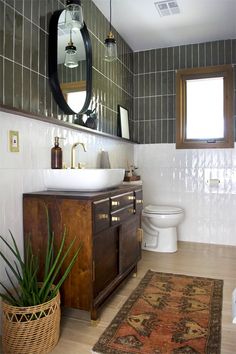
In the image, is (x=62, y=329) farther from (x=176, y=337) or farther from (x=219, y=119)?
(x=219, y=119)

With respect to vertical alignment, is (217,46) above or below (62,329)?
above

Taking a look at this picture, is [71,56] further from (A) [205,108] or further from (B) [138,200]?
(A) [205,108]

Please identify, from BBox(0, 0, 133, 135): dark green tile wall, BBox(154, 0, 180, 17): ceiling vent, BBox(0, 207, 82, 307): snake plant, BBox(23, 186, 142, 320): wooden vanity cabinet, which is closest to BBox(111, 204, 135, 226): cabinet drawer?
BBox(23, 186, 142, 320): wooden vanity cabinet

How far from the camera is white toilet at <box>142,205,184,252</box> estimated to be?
2939mm

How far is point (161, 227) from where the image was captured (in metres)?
3.02

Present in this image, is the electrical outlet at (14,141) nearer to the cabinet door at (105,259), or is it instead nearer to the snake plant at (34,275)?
the snake plant at (34,275)

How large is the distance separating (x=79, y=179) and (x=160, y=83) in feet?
7.50

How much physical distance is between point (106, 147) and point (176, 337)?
1786 mm

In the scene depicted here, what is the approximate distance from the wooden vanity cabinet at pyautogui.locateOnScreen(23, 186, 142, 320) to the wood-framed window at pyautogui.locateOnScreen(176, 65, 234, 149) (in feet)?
6.19

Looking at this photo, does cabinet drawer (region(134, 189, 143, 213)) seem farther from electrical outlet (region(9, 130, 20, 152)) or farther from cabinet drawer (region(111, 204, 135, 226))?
electrical outlet (region(9, 130, 20, 152))

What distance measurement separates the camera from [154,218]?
2.96 meters

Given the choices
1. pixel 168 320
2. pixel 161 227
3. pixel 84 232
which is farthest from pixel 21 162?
Result: pixel 161 227

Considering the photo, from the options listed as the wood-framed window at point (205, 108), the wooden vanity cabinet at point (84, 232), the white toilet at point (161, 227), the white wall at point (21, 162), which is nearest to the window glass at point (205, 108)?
the wood-framed window at point (205, 108)

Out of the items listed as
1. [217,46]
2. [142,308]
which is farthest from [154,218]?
[217,46]
